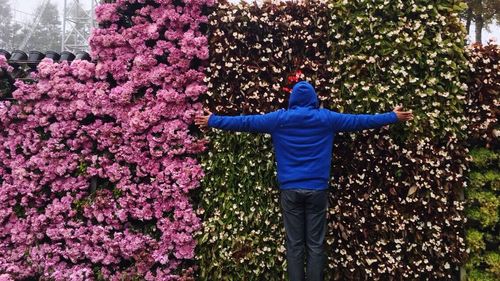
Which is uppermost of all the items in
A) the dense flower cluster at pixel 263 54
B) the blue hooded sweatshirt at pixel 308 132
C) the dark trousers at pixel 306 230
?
the dense flower cluster at pixel 263 54

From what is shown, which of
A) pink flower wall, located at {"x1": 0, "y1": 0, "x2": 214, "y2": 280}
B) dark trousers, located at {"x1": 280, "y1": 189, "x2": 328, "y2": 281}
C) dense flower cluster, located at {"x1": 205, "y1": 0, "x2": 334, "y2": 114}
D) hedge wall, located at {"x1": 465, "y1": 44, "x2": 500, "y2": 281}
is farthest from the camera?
pink flower wall, located at {"x1": 0, "y1": 0, "x2": 214, "y2": 280}

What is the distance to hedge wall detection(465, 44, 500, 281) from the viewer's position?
3.44m

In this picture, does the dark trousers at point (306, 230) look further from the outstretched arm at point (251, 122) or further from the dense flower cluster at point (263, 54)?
the dense flower cluster at point (263, 54)

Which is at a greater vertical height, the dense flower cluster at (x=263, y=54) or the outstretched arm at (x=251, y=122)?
the dense flower cluster at (x=263, y=54)

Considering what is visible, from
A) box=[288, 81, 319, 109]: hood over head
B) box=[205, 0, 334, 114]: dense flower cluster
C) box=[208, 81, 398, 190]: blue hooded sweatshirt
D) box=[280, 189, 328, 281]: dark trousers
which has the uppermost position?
box=[205, 0, 334, 114]: dense flower cluster

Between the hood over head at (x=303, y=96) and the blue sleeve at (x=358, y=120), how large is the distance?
213mm

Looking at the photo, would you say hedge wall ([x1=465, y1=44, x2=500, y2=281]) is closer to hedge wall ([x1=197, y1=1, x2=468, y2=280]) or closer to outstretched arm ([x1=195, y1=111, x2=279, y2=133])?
hedge wall ([x1=197, y1=1, x2=468, y2=280])

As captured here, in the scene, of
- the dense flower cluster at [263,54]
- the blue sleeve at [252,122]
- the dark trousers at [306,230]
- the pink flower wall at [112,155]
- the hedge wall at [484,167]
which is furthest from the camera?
the pink flower wall at [112,155]

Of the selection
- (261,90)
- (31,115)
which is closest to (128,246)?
(31,115)

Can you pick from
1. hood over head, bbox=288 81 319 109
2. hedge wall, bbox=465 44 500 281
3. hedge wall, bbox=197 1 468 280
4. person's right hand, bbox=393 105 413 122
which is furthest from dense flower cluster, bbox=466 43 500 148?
hood over head, bbox=288 81 319 109

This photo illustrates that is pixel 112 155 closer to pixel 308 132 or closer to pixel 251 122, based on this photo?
pixel 251 122

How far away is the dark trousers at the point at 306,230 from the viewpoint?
3129mm

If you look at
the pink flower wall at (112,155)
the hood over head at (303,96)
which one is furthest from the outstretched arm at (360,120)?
the pink flower wall at (112,155)

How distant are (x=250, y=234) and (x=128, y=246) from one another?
1.25 meters
